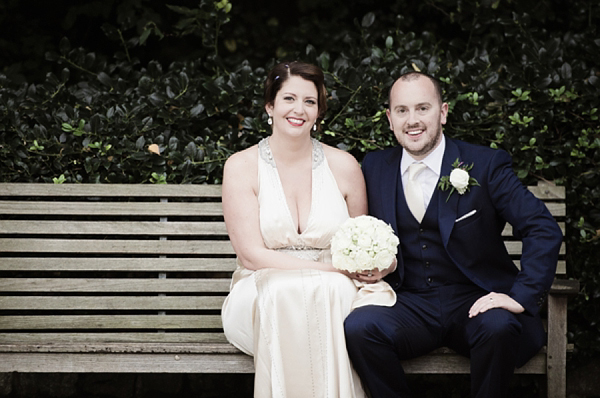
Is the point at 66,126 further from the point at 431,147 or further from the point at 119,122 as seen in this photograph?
the point at 431,147

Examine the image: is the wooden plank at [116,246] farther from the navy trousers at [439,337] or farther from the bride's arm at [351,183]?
the navy trousers at [439,337]

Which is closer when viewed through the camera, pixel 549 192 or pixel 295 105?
pixel 295 105

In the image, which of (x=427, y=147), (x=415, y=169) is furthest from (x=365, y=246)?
(x=427, y=147)

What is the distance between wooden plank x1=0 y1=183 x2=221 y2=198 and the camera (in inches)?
149

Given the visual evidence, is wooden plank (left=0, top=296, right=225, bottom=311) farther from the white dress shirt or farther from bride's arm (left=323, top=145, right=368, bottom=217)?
the white dress shirt

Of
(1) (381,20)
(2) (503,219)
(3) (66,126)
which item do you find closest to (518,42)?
(1) (381,20)

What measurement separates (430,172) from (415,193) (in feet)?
0.45

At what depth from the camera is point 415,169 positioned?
→ 338 centimetres

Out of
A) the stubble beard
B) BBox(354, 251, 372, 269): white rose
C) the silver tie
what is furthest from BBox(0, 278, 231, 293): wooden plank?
the stubble beard

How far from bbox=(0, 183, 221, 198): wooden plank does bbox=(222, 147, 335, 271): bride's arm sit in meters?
0.33

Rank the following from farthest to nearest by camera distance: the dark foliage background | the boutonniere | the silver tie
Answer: the dark foliage background, the silver tie, the boutonniere

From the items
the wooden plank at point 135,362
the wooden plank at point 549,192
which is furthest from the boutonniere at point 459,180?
the wooden plank at point 135,362

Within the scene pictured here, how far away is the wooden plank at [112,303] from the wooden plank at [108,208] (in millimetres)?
450

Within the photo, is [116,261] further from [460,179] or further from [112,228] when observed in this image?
[460,179]
